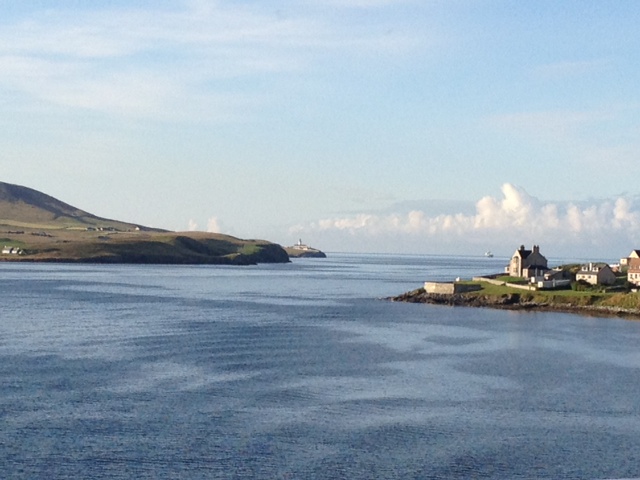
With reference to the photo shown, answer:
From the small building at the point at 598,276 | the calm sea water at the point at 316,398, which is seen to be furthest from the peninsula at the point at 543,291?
the calm sea water at the point at 316,398

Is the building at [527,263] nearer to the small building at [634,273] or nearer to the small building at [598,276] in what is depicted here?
the small building at [598,276]

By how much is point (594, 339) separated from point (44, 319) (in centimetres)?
5878

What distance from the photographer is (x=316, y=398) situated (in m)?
54.4

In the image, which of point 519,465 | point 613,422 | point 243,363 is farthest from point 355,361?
point 519,465

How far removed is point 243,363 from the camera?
6838 centimetres

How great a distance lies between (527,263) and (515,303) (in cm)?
2650

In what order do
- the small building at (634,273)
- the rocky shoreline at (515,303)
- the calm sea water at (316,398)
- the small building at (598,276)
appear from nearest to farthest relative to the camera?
the calm sea water at (316,398), the rocky shoreline at (515,303), the small building at (634,273), the small building at (598,276)

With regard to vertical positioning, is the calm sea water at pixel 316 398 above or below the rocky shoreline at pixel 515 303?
below

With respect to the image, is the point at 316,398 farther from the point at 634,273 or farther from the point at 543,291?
the point at 634,273

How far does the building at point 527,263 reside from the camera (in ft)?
465

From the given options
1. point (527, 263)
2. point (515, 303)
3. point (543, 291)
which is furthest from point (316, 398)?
point (527, 263)

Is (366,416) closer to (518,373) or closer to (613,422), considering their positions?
(613,422)

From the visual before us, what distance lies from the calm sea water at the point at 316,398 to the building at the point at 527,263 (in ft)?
129

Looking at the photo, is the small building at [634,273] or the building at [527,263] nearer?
the small building at [634,273]
